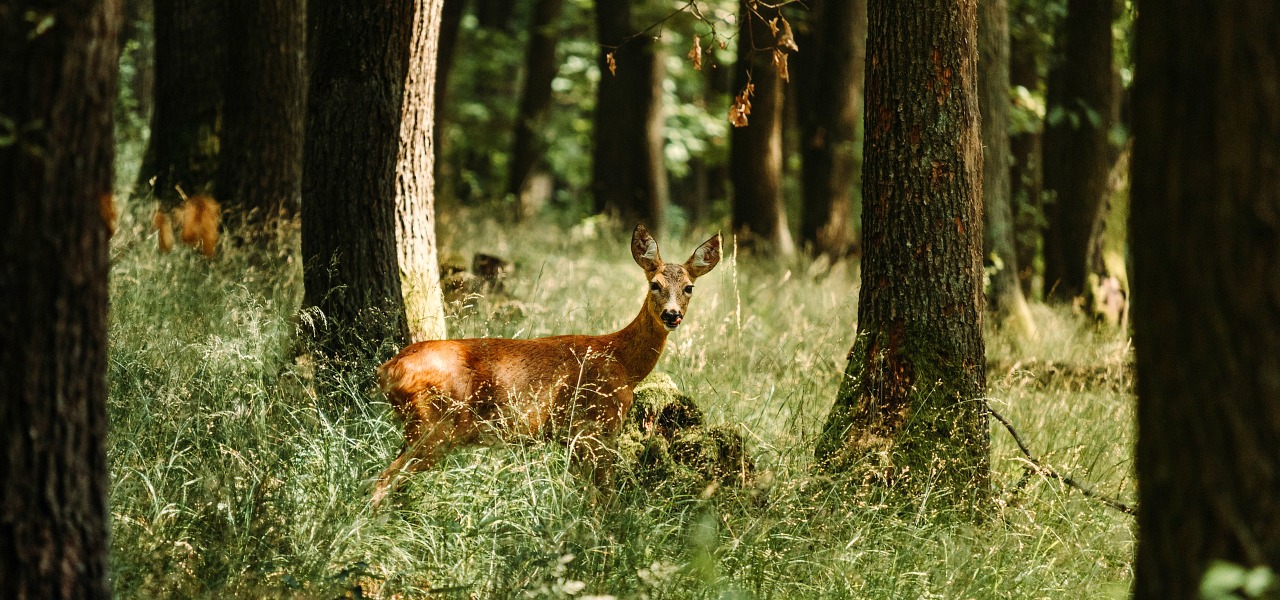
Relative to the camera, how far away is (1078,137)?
12648 mm

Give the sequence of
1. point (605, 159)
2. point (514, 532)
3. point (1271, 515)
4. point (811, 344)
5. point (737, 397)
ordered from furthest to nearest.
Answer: point (605, 159) → point (811, 344) → point (737, 397) → point (514, 532) → point (1271, 515)

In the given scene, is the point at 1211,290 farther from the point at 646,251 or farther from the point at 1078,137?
the point at 1078,137

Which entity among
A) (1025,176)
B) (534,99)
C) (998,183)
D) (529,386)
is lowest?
(529,386)

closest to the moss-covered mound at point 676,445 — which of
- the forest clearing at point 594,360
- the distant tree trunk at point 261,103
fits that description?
the forest clearing at point 594,360

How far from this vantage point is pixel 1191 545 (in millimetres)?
2486

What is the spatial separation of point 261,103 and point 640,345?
4.94 m

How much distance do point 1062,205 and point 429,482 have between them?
10.4 meters

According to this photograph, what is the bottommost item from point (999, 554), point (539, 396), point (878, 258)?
point (999, 554)

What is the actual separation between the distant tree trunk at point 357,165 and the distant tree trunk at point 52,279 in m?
3.20

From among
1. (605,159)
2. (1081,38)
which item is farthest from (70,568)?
(605,159)

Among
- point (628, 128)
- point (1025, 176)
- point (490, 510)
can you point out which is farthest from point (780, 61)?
point (628, 128)

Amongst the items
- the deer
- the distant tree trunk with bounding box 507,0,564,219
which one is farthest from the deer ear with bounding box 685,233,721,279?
the distant tree trunk with bounding box 507,0,564,219

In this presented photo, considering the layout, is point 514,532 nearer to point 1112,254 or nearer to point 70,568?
point 70,568

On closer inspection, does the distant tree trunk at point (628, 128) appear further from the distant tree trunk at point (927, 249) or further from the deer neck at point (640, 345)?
the distant tree trunk at point (927, 249)
